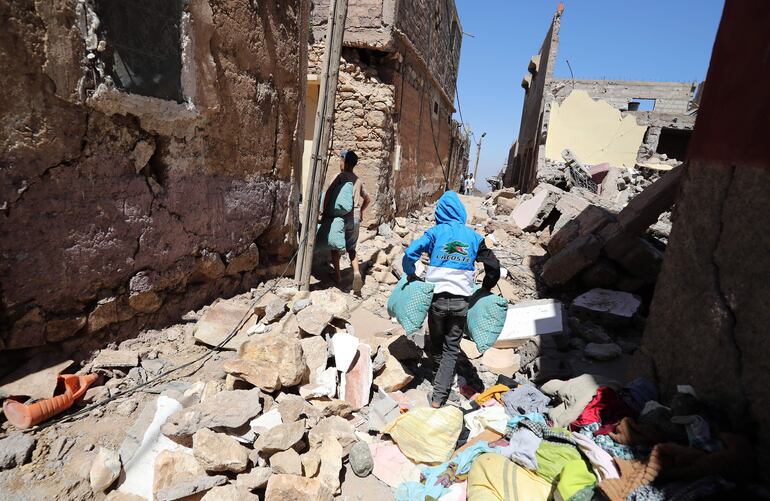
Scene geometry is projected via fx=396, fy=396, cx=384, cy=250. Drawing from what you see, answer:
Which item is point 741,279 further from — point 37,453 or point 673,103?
point 673,103

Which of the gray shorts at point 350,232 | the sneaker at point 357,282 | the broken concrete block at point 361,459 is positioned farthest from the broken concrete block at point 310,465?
the gray shorts at point 350,232

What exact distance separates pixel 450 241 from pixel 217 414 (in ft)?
6.50

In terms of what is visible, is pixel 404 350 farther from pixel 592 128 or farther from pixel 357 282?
pixel 592 128

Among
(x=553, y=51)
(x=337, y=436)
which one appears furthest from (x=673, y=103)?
(x=337, y=436)

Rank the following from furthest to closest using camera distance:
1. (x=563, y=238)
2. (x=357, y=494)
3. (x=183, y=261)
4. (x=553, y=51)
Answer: (x=553, y=51) → (x=563, y=238) → (x=183, y=261) → (x=357, y=494)

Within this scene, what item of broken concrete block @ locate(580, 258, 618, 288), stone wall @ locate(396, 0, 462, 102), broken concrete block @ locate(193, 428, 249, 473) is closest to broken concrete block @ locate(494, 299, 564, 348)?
broken concrete block @ locate(580, 258, 618, 288)

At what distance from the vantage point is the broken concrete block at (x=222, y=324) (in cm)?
310

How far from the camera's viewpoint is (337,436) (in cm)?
248

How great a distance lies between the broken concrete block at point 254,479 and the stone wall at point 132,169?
1.37 m

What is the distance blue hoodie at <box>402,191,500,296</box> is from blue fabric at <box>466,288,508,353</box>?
0.56 feet

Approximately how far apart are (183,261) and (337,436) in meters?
1.75

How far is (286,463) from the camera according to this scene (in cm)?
218

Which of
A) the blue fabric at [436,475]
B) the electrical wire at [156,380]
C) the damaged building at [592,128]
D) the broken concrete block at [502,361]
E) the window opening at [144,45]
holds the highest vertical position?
the damaged building at [592,128]

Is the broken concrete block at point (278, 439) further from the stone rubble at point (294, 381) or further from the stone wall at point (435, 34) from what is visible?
the stone wall at point (435, 34)
